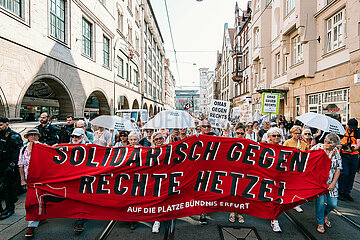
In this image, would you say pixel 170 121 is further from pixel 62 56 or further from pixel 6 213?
pixel 62 56

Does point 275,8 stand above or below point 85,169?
above

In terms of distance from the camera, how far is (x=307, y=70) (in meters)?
12.8

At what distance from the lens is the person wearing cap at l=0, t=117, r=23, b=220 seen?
13.5 feet

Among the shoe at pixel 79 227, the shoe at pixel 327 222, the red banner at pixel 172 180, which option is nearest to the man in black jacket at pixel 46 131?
the red banner at pixel 172 180

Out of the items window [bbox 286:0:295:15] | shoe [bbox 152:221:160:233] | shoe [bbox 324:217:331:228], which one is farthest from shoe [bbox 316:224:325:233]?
window [bbox 286:0:295:15]

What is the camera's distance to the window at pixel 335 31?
10.6 m

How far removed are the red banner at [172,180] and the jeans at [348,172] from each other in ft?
7.30

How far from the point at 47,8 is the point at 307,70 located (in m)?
14.6

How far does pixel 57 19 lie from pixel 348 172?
14132 millimetres

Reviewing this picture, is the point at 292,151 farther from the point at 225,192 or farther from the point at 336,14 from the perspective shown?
the point at 336,14

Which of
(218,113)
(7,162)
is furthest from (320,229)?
(7,162)

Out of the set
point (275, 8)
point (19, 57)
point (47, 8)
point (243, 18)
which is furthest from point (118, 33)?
point (243, 18)

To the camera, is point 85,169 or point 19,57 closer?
point 85,169

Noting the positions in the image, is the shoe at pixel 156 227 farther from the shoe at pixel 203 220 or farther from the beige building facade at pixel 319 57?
the beige building facade at pixel 319 57
